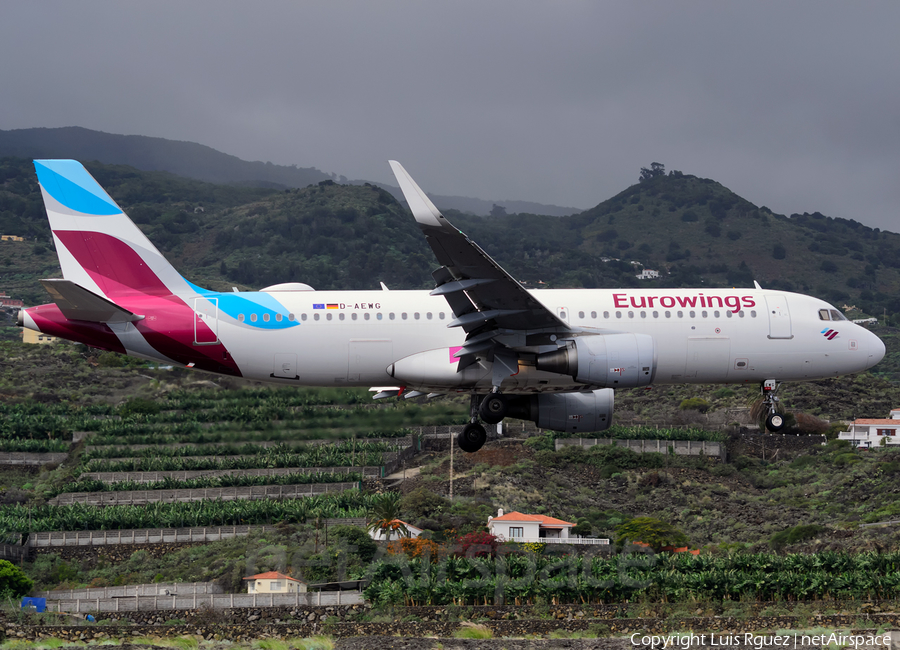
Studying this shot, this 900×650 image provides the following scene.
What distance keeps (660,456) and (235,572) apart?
51880 millimetres

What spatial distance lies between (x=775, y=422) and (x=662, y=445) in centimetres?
6888

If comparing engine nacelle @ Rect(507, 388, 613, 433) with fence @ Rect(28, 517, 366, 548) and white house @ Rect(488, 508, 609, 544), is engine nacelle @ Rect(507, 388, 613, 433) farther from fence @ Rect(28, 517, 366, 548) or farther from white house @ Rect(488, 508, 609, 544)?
fence @ Rect(28, 517, 366, 548)

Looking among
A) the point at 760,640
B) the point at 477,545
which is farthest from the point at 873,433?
the point at 760,640

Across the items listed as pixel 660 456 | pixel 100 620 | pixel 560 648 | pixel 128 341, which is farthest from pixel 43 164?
pixel 660 456

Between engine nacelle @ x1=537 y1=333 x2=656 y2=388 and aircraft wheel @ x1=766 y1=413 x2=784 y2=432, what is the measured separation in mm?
6531

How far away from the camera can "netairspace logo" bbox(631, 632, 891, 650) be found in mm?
33188

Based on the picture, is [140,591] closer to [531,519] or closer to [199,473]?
[199,473]

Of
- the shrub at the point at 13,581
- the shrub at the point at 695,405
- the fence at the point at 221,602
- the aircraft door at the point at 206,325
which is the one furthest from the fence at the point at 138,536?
the shrub at the point at 695,405

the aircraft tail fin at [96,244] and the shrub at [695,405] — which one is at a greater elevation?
the aircraft tail fin at [96,244]

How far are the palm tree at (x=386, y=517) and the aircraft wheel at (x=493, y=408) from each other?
1362 inches

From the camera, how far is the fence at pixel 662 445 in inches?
4131

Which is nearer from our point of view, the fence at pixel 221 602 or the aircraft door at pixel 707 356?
the aircraft door at pixel 707 356

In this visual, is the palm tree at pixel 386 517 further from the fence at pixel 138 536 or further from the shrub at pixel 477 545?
the shrub at pixel 477 545

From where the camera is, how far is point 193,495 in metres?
84.6
